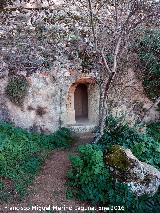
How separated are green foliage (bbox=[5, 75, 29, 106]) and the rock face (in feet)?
14.1

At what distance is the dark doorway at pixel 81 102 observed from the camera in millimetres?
12828

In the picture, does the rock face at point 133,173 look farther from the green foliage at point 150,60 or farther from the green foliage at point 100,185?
the green foliage at point 150,60

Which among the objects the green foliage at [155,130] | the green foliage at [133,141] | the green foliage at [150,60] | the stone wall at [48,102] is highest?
the green foliage at [150,60]

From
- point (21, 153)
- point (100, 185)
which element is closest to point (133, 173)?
point (100, 185)

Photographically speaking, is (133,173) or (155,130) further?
(155,130)

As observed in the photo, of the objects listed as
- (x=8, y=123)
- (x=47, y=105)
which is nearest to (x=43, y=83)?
(x=47, y=105)

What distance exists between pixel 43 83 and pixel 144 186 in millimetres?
5110

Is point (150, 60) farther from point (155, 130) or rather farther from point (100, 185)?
point (100, 185)

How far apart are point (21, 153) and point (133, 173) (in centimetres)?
315

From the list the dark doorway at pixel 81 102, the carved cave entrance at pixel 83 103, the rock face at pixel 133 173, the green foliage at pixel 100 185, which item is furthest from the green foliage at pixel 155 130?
the rock face at pixel 133 173

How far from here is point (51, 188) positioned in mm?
7918

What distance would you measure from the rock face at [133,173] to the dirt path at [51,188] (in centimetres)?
113

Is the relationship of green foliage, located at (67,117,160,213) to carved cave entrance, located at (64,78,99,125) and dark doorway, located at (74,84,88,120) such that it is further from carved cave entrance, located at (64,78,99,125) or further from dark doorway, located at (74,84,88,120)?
dark doorway, located at (74,84,88,120)

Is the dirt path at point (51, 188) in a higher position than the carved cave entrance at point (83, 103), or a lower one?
lower
